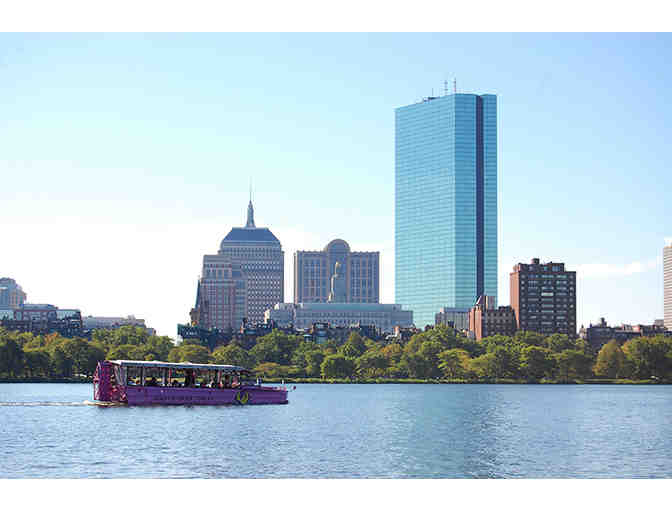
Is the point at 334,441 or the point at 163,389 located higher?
the point at 163,389

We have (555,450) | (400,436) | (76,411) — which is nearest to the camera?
(555,450)

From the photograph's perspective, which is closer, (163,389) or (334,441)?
(334,441)

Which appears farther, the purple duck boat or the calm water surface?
the purple duck boat

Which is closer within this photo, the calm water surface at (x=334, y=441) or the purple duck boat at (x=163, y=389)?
the calm water surface at (x=334, y=441)

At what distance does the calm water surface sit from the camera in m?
76.1

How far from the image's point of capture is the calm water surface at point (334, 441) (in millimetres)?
76125

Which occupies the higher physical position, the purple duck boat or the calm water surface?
the purple duck boat

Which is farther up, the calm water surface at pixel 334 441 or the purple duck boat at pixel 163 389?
the purple duck boat at pixel 163 389

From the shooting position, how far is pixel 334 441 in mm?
96062

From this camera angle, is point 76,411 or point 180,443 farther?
point 76,411
